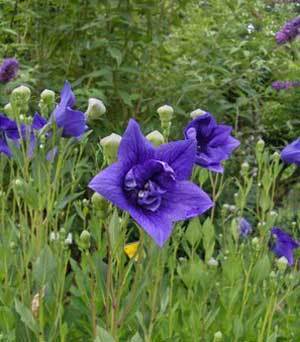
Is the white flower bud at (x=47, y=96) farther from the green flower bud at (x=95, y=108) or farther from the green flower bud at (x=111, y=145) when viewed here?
the green flower bud at (x=111, y=145)

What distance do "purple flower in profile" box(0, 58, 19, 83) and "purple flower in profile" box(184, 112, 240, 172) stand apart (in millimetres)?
1206

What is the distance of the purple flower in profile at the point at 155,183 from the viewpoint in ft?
3.57

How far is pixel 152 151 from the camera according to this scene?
1.15m

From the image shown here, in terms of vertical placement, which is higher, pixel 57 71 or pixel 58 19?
pixel 58 19

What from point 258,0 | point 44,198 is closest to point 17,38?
point 258,0

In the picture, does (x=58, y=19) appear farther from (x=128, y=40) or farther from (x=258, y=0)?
(x=258, y=0)

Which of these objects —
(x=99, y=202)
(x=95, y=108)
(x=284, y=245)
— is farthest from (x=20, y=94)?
(x=284, y=245)

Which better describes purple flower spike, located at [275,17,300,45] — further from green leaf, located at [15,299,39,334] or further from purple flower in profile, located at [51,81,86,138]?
green leaf, located at [15,299,39,334]

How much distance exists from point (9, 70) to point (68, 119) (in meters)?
1.29

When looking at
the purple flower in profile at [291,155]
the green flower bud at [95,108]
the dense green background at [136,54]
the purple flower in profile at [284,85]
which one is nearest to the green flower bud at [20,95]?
the green flower bud at [95,108]

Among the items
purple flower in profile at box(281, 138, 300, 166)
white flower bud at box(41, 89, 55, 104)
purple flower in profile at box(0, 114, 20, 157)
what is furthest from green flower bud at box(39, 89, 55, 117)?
purple flower in profile at box(281, 138, 300, 166)

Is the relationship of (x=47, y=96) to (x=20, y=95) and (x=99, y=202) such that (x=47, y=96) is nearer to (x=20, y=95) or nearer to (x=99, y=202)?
(x=20, y=95)

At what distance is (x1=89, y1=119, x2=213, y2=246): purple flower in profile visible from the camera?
1.09m

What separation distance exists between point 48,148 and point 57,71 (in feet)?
6.71
